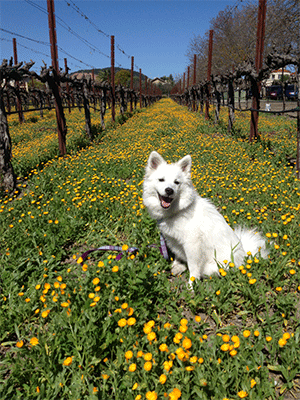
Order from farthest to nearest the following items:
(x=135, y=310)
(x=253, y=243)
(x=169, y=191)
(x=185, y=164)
Answer: (x=253, y=243) < (x=185, y=164) < (x=169, y=191) < (x=135, y=310)

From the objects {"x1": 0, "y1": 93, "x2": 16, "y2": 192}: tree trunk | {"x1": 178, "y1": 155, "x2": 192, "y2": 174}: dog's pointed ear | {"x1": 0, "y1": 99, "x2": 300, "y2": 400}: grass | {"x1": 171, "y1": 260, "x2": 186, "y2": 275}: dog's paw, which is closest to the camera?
{"x1": 0, "y1": 99, "x2": 300, "y2": 400}: grass

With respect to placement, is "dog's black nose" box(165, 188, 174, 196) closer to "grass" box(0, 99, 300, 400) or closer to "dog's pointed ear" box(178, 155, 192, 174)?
"dog's pointed ear" box(178, 155, 192, 174)

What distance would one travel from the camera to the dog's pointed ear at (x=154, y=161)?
3159 mm

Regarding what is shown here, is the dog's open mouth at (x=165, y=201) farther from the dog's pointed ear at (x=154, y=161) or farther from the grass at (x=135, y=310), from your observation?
the grass at (x=135, y=310)

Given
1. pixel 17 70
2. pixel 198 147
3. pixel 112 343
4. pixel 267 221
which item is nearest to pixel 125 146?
pixel 198 147

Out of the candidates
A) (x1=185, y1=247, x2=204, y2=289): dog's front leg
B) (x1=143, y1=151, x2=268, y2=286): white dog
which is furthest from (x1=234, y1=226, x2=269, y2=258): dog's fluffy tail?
(x1=185, y1=247, x2=204, y2=289): dog's front leg

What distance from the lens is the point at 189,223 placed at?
2.92 metres

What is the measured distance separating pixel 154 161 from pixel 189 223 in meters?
0.97

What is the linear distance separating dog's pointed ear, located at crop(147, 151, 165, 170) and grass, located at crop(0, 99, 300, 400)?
110 centimetres

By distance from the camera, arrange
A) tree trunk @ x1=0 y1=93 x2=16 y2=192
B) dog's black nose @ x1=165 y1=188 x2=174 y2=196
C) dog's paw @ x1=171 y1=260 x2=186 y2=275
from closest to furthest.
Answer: dog's black nose @ x1=165 y1=188 x2=174 y2=196
dog's paw @ x1=171 y1=260 x2=186 y2=275
tree trunk @ x1=0 y1=93 x2=16 y2=192

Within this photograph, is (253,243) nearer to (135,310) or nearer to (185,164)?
(185,164)

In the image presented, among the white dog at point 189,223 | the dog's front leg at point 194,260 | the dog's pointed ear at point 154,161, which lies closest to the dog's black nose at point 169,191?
the white dog at point 189,223

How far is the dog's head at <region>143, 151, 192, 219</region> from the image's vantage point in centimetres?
291

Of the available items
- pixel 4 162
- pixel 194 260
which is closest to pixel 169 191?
pixel 194 260
